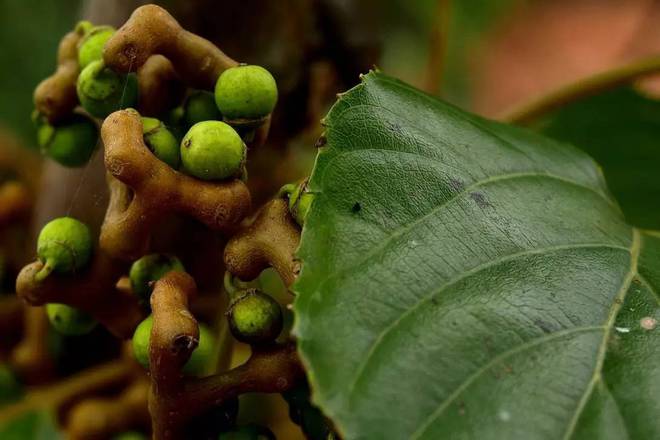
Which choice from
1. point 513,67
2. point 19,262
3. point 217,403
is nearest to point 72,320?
point 217,403

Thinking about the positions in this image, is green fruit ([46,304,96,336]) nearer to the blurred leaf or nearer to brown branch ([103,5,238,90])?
brown branch ([103,5,238,90])

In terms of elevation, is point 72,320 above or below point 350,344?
below

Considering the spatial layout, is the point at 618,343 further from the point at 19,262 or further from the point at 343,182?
the point at 19,262

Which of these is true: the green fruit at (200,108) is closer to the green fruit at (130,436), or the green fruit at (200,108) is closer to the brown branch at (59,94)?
the brown branch at (59,94)

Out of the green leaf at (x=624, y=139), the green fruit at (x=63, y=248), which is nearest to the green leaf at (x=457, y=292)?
the green fruit at (x=63, y=248)

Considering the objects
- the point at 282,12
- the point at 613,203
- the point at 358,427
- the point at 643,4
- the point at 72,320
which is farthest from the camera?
the point at 643,4

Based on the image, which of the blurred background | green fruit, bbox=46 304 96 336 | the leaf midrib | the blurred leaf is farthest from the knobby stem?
the blurred leaf

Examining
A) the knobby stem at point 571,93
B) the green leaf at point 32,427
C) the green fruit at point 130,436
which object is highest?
the knobby stem at point 571,93
